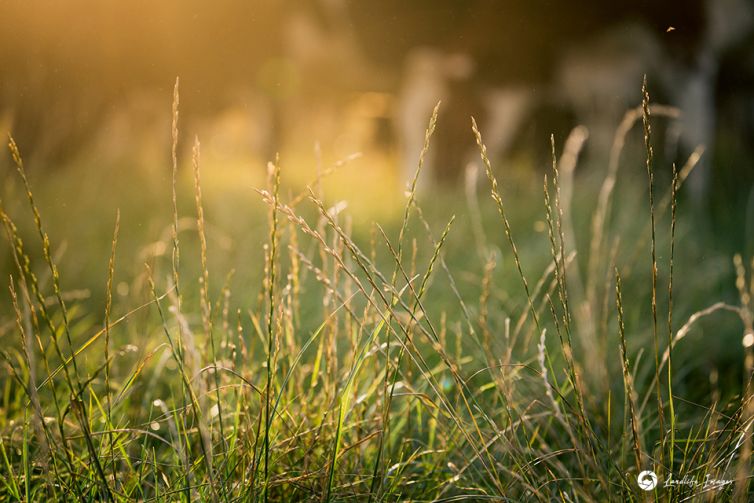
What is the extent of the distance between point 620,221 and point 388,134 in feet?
10.2

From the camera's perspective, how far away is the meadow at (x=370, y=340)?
841 mm

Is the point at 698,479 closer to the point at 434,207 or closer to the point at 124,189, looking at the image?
the point at 434,207

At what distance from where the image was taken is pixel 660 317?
202 centimetres

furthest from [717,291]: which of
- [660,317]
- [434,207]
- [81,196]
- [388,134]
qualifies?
[388,134]

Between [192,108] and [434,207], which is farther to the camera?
[192,108]

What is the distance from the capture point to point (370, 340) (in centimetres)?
89
